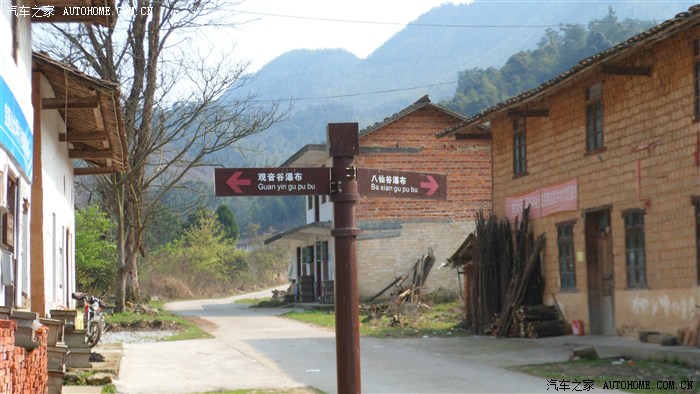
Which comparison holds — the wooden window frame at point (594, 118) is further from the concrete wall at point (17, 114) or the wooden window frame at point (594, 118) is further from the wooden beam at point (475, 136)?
the concrete wall at point (17, 114)

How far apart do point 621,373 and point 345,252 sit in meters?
7.91

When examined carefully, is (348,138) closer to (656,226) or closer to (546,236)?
(656,226)

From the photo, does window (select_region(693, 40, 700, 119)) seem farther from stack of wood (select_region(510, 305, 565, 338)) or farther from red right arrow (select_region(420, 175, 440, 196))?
red right arrow (select_region(420, 175, 440, 196))

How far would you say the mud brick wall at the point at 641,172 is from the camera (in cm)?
1605

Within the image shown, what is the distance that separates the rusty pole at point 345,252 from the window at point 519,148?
1570 cm

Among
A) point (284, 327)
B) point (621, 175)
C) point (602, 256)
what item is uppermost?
point (621, 175)

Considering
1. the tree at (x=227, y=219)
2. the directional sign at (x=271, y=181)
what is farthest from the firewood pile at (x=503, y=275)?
the tree at (x=227, y=219)

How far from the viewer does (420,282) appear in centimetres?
3281

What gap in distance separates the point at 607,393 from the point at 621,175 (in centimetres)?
721

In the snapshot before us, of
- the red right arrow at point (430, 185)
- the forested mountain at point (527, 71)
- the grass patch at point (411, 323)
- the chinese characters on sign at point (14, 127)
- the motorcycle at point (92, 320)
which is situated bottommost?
the grass patch at point (411, 323)

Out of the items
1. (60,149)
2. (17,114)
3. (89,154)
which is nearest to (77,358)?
(17,114)

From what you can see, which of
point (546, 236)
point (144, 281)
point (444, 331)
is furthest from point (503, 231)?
point (144, 281)

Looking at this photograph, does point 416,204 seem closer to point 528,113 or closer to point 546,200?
point 546,200

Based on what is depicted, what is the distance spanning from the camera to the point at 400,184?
25.0ft
